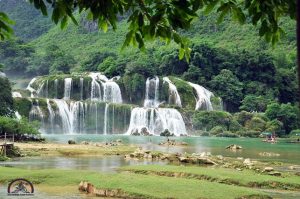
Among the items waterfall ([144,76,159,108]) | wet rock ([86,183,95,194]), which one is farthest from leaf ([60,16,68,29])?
waterfall ([144,76,159,108])

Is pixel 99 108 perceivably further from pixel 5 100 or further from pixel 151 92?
pixel 5 100

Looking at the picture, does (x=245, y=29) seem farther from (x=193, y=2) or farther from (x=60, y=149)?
(x=193, y=2)

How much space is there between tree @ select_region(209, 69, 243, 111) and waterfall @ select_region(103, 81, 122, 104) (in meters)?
19.6

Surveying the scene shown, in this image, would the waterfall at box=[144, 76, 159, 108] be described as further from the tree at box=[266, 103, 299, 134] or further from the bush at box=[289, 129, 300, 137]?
the bush at box=[289, 129, 300, 137]

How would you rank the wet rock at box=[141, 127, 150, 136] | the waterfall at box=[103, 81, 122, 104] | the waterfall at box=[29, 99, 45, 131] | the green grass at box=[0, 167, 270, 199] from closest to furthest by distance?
the green grass at box=[0, 167, 270, 199], the waterfall at box=[29, 99, 45, 131], the wet rock at box=[141, 127, 150, 136], the waterfall at box=[103, 81, 122, 104]

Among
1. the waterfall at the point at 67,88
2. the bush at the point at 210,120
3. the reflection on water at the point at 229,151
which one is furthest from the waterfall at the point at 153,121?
the reflection on water at the point at 229,151

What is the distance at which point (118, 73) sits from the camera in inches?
3401

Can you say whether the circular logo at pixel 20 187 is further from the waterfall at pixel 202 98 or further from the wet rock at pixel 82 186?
the waterfall at pixel 202 98

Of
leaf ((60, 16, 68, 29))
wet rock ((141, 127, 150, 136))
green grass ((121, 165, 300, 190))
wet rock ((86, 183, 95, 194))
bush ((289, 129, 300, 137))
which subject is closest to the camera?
leaf ((60, 16, 68, 29))

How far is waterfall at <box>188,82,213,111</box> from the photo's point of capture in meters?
81.8

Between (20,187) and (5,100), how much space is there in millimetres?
36759

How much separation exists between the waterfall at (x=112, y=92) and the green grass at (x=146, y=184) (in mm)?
61743

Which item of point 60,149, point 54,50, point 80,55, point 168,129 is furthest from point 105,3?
point 80,55

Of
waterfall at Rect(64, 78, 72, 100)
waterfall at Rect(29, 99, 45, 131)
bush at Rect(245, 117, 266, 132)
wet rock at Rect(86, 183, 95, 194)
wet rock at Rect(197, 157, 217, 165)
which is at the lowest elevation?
wet rock at Rect(86, 183, 95, 194)
